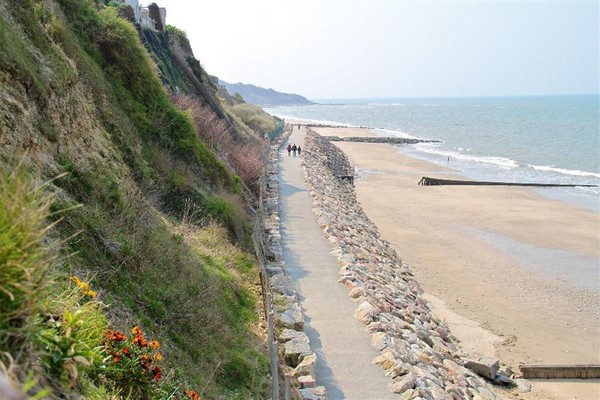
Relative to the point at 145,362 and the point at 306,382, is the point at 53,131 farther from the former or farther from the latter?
the point at 306,382

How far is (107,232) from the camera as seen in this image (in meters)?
7.98

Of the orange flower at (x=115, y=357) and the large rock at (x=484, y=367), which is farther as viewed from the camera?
the large rock at (x=484, y=367)

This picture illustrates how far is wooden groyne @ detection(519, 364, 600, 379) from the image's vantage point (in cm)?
1355

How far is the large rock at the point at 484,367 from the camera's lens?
12797 mm

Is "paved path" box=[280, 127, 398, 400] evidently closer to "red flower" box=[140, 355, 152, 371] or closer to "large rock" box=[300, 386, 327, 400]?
"large rock" box=[300, 386, 327, 400]

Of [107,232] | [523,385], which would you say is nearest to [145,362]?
[107,232]

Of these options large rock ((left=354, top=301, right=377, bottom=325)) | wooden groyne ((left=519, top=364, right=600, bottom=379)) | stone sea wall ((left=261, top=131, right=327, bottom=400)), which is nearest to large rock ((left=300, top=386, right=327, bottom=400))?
stone sea wall ((left=261, top=131, right=327, bottom=400))

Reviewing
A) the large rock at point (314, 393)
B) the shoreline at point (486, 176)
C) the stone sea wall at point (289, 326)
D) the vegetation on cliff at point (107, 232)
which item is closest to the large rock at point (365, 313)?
the stone sea wall at point (289, 326)

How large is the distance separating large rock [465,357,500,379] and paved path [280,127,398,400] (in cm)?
308

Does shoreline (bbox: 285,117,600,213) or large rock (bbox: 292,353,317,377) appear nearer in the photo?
large rock (bbox: 292,353,317,377)

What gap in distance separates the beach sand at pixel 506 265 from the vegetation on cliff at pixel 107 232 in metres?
7.53

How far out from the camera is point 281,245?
17703mm

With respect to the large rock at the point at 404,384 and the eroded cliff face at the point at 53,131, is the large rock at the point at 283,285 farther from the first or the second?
the eroded cliff face at the point at 53,131

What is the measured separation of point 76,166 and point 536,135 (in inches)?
3473
